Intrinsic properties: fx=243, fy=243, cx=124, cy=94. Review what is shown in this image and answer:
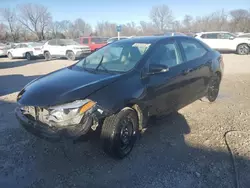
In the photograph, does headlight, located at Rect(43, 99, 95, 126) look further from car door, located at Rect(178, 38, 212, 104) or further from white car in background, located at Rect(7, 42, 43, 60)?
white car in background, located at Rect(7, 42, 43, 60)

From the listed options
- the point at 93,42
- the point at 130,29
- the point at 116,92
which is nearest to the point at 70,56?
the point at 93,42

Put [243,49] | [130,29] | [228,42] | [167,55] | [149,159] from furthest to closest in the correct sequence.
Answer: [130,29]
[228,42]
[243,49]
[167,55]
[149,159]

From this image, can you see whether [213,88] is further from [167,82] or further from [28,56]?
[28,56]

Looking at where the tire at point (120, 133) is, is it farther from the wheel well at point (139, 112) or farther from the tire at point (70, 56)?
the tire at point (70, 56)

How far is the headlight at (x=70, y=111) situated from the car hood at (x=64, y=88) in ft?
0.20

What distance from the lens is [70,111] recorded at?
286 cm

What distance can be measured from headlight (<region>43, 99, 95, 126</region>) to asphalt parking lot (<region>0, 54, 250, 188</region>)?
32 centimetres

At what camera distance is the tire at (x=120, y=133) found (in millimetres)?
3037

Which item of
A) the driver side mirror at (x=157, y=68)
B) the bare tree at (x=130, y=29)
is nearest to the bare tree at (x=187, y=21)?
the bare tree at (x=130, y=29)

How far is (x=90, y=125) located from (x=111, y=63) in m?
1.36

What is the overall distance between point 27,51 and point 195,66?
59.2ft

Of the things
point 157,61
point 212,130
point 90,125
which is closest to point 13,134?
point 90,125

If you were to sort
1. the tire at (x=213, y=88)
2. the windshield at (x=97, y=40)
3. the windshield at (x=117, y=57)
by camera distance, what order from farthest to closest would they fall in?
1. the windshield at (x=97, y=40)
2. the tire at (x=213, y=88)
3. the windshield at (x=117, y=57)

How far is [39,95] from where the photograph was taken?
3.04m
